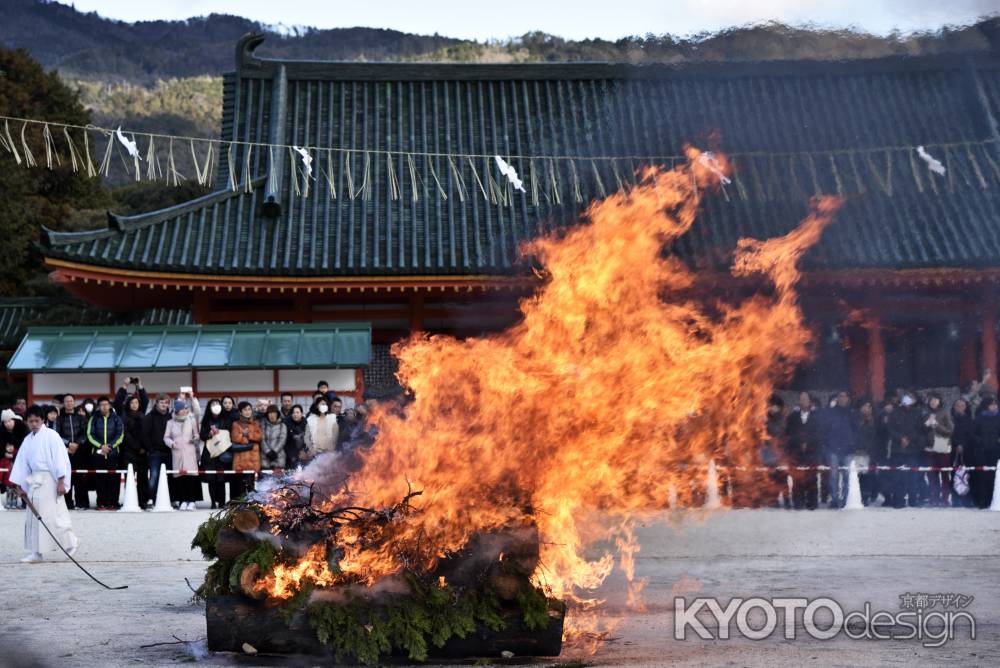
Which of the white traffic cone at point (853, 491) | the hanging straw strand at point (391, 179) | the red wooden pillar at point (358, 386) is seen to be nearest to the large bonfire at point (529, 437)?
the white traffic cone at point (853, 491)

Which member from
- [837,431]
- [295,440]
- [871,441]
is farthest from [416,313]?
[871,441]

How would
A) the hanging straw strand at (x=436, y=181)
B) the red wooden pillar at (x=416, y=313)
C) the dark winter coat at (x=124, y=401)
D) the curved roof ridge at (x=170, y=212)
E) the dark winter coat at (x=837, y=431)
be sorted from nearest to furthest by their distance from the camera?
1. the dark winter coat at (x=837, y=431)
2. the dark winter coat at (x=124, y=401)
3. the curved roof ridge at (x=170, y=212)
4. the red wooden pillar at (x=416, y=313)
5. the hanging straw strand at (x=436, y=181)

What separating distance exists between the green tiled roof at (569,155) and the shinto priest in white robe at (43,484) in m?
7.05

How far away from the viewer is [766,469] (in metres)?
15.4

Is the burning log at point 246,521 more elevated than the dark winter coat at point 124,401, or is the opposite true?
the dark winter coat at point 124,401

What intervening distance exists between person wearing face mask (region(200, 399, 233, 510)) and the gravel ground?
3.23ft

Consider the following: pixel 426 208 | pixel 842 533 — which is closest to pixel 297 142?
pixel 426 208

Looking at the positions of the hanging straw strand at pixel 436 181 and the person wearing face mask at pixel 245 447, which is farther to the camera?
the hanging straw strand at pixel 436 181

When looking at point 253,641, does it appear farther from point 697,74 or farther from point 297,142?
point 697,74

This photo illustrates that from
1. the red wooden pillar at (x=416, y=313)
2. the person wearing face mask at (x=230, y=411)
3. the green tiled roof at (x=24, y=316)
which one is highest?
the green tiled roof at (x=24, y=316)

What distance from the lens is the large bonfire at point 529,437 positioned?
802cm

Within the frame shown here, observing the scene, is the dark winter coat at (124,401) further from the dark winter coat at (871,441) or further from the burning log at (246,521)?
the dark winter coat at (871,441)

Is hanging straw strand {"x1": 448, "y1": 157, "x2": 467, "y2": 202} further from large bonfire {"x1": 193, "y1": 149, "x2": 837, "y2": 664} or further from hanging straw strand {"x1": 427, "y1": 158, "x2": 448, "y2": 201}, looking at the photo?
large bonfire {"x1": 193, "y1": 149, "x2": 837, "y2": 664}

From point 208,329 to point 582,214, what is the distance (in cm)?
684
